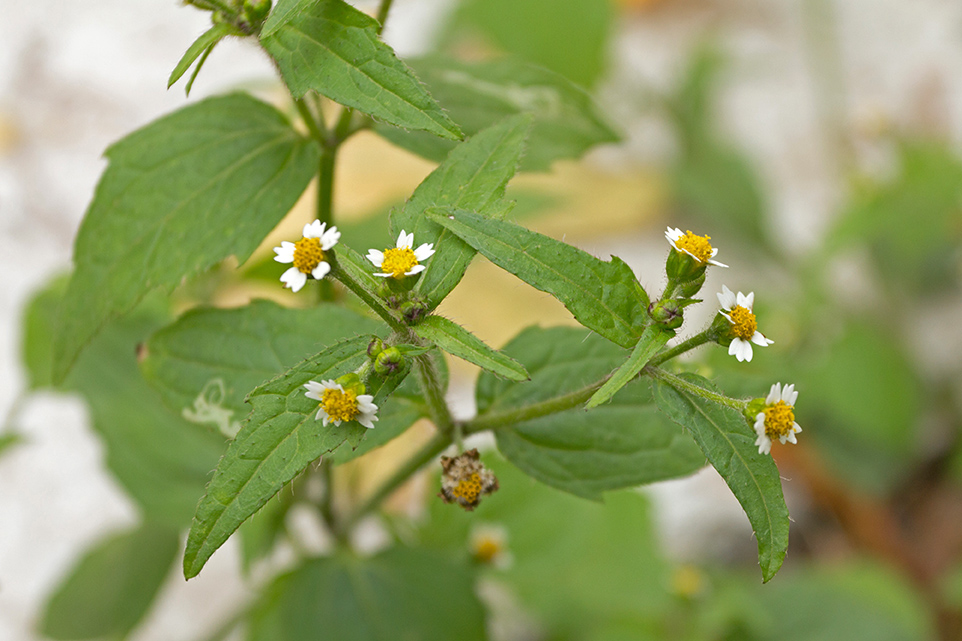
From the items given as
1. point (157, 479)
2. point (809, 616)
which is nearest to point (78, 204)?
point (157, 479)

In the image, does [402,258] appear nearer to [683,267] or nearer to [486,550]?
[683,267]

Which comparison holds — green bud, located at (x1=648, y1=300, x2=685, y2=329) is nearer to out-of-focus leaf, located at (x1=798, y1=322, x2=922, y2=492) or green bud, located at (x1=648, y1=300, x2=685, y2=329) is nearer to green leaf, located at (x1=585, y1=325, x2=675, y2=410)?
green leaf, located at (x1=585, y1=325, x2=675, y2=410)

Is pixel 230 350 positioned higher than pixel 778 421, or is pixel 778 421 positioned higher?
pixel 778 421

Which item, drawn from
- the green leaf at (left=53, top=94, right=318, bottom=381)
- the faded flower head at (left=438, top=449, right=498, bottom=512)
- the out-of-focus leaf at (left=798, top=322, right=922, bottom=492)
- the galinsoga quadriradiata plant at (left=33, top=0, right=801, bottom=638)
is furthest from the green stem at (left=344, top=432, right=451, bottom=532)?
the out-of-focus leaf at (left=798, top=322, right=922, bottom=492)

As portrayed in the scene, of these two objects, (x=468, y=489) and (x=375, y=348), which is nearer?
(x=375, y=348)

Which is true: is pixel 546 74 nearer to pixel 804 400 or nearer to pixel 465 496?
pixel 465 496

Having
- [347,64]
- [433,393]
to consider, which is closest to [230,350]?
[433,393]

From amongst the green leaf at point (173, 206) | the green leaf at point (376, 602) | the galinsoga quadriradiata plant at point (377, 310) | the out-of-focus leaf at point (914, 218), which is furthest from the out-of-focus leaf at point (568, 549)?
the out-of-focus leaf at point (914, 218)
